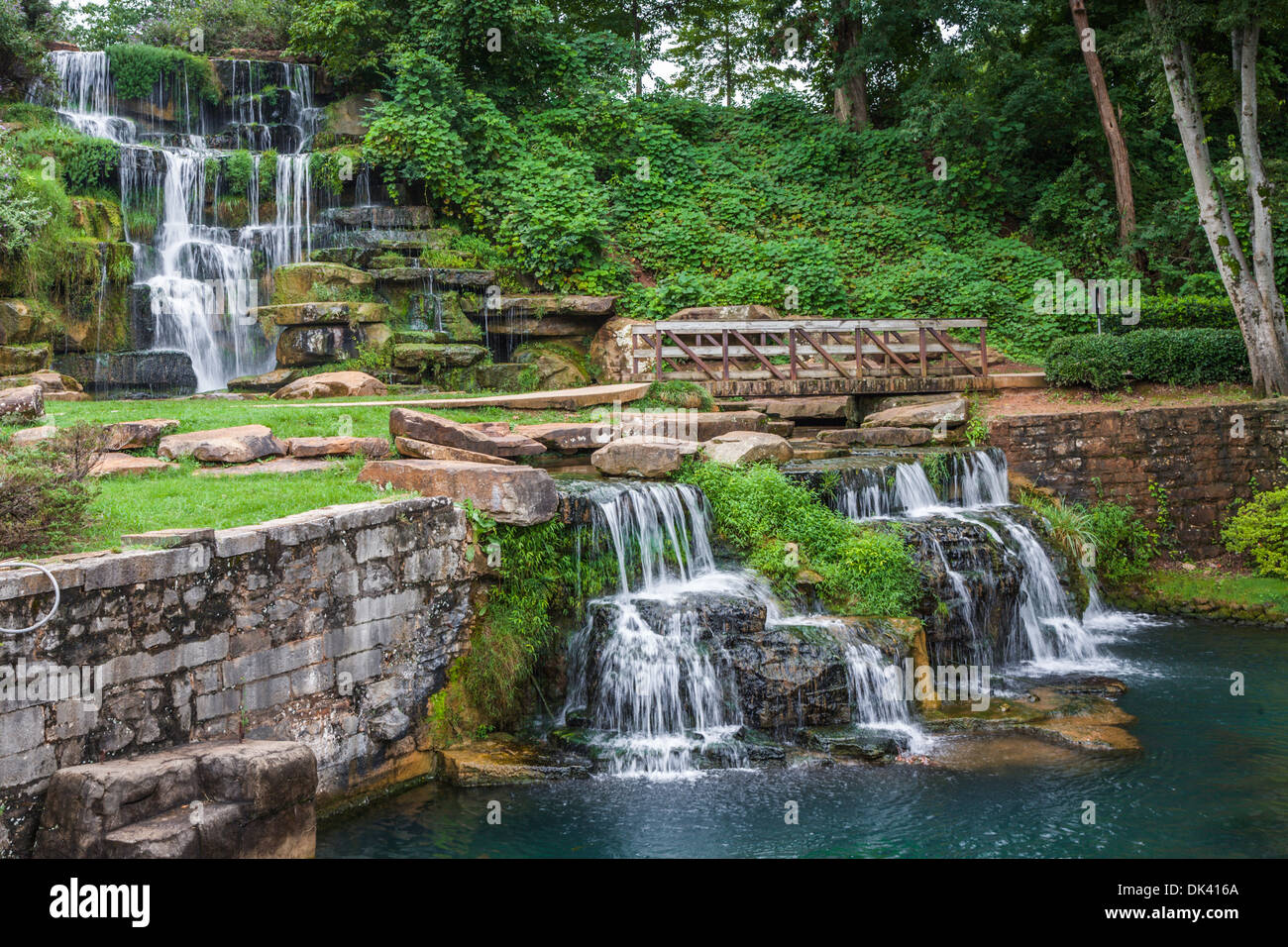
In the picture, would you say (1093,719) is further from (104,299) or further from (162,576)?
(104,299)

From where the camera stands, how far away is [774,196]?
2323 cm

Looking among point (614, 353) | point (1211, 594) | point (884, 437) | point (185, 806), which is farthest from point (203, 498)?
point (1211, 594)

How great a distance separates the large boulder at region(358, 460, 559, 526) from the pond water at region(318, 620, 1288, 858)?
2.25 metres

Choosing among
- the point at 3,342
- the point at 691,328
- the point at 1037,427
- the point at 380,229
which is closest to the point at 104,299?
the point at 3,342

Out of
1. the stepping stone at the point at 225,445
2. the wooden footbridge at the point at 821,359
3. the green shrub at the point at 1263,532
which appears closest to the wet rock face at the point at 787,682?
the stepping stone at the point at 225,445

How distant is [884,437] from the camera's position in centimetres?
1397

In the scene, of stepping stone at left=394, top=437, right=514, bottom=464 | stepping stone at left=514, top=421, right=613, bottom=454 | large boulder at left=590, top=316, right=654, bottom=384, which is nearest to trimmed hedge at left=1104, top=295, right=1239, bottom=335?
large boulder at left=590, top=316, right=654, bottom=384

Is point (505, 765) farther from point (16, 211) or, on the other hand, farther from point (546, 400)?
point (16, 211)

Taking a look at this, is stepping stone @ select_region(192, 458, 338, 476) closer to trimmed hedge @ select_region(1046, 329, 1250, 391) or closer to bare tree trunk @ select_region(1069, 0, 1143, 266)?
trimmed hedge @ select_region(1046, 329, 1250, 391)

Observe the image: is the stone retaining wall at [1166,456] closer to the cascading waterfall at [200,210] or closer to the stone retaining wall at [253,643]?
the stone retaining wall at [253,643]

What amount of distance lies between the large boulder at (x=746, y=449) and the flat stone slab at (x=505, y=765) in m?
4.11

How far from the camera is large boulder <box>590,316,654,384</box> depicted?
57.5 feet

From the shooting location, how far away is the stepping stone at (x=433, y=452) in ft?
30.7

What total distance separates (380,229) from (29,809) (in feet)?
47.8
